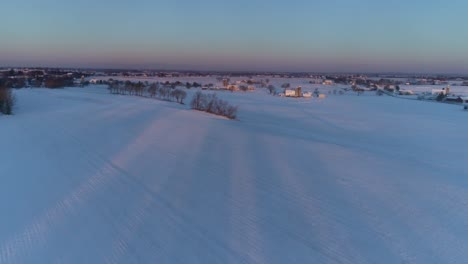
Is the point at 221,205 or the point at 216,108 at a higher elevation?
the point at 221,205

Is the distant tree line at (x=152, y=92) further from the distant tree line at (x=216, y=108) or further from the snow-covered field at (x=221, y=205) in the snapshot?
the snow-covered field at (x=221, y=205)

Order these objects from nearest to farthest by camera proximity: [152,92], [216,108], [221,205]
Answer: [221,205]
[216,108]
[152,92]

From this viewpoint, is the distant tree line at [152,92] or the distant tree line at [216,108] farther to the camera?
the distant tree line at [152,92]

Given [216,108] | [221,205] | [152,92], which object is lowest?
[152,92]

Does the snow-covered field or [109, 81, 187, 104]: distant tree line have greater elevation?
the snow-covered field

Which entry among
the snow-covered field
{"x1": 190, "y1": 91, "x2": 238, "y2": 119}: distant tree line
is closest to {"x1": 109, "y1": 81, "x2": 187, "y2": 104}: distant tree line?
{"x1": 190, "y1": 91, "x2": 238, "y2": 119}: distant tree line

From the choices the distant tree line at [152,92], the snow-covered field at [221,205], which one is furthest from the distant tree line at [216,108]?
the snow-covered field at [221,205]

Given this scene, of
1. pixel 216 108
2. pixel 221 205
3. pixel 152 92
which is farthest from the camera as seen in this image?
pixel 152 92

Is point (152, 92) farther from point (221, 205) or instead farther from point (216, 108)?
point (221, 205)

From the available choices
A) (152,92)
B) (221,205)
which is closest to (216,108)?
(152,92)

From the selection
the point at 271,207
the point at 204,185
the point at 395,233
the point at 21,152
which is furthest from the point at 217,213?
the point at 21,152

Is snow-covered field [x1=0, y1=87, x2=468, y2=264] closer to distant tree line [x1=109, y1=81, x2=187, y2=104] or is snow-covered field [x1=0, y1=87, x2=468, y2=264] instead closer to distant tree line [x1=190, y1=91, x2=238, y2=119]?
distant tree line [x1=190, y1=91, x2=238, y2=119]
